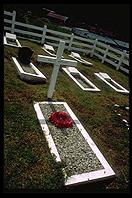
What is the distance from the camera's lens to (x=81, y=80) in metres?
10.3

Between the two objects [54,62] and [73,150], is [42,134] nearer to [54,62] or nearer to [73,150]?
[73,150]

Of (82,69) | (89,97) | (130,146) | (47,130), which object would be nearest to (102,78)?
(82,69)

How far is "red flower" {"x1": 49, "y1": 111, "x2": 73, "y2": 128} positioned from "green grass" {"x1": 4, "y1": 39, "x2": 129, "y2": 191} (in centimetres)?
43

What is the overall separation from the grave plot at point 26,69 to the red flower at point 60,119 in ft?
7.21

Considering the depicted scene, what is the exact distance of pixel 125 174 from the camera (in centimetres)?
526

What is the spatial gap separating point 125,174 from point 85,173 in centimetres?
106

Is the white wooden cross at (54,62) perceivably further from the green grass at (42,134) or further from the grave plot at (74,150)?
→ the grave plot at (74,150)

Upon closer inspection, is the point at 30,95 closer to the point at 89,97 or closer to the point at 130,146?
the point at 89,97

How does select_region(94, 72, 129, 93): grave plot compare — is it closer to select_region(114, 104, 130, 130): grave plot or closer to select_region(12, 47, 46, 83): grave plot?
select_region(114, 104, 130, 130): grave plot

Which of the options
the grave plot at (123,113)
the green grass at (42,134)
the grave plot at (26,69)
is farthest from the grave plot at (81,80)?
the grave plot at (26,69)

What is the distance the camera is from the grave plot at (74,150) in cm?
466

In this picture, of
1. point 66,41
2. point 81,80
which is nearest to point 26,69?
point 81,80

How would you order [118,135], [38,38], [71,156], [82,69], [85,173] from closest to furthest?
[85,173] < [71,156] < [118,135] < [82,69] < [38,38]

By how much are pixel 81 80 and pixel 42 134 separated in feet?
16.8
